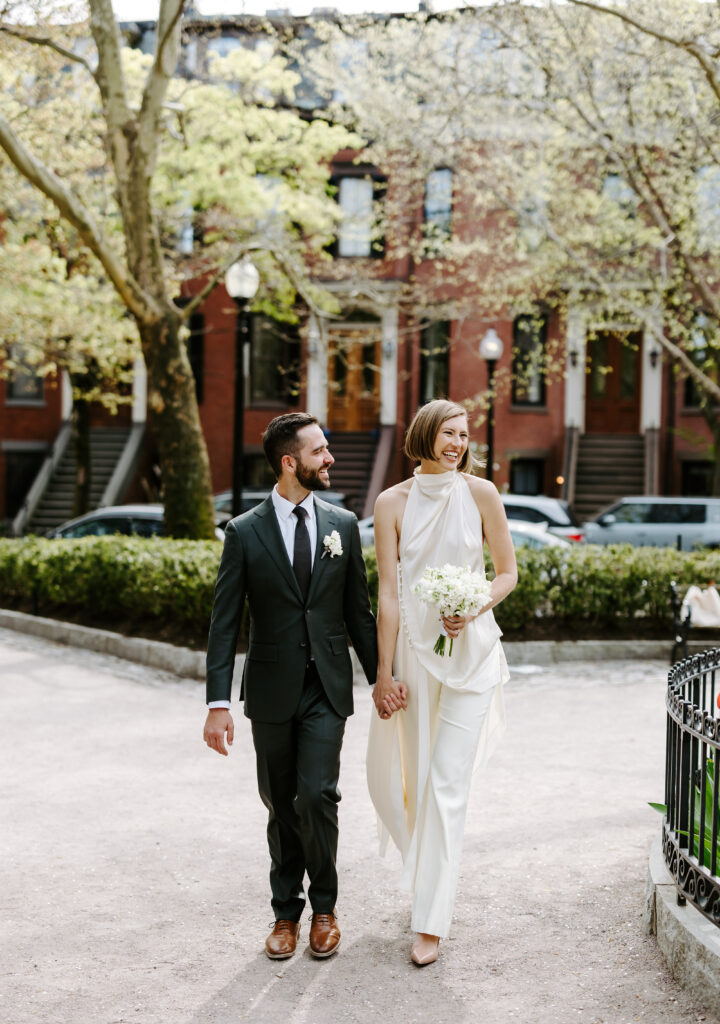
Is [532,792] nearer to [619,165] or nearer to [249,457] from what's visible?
[619,165]

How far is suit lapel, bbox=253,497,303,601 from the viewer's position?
4449mm

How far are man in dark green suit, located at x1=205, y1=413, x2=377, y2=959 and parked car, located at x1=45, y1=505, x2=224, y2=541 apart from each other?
44.1 ft

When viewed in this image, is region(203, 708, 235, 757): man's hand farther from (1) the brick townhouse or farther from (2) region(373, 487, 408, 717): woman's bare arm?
(1) the brick townhouse

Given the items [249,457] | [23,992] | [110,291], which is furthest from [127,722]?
[249,457]

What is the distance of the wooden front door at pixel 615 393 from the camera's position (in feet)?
97.6

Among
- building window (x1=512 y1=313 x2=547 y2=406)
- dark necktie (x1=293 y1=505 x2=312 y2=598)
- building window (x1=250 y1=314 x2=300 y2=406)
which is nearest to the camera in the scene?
dark necktie (x1=293 y1=505 x2=312 y2=598)

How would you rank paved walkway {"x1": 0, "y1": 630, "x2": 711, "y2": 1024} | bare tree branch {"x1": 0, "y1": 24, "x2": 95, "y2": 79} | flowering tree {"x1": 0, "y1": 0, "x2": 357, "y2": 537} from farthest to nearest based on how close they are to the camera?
1. flowering tree {"x1": 0, "y1": 0, "x2": 357, "y2": 537}
2. bare tree branch {"x1": 0, "y1": 24, "x2": 95, "y2": 79}
3. paved walkway {"x1": 0, "y1": 630, "x2": 711, "y2": 1024}

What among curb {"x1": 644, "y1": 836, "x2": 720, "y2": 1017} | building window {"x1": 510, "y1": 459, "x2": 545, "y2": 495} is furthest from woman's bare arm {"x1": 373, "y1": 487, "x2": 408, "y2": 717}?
building window {"x1": 510, "y1": 459, "x2": 545, "y2": 495}

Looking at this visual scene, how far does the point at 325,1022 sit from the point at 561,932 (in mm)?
1351

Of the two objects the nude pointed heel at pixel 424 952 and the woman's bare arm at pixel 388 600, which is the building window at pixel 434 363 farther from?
the nude pointed heel at pixel 424 952

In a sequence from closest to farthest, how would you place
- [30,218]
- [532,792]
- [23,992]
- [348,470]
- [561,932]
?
[23,992] < [561,932] < [532,792] < [30,218] < [348,470]

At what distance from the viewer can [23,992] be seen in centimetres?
414

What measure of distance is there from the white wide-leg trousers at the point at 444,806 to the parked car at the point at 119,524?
1358cm

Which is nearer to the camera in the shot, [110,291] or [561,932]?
[561,932]
